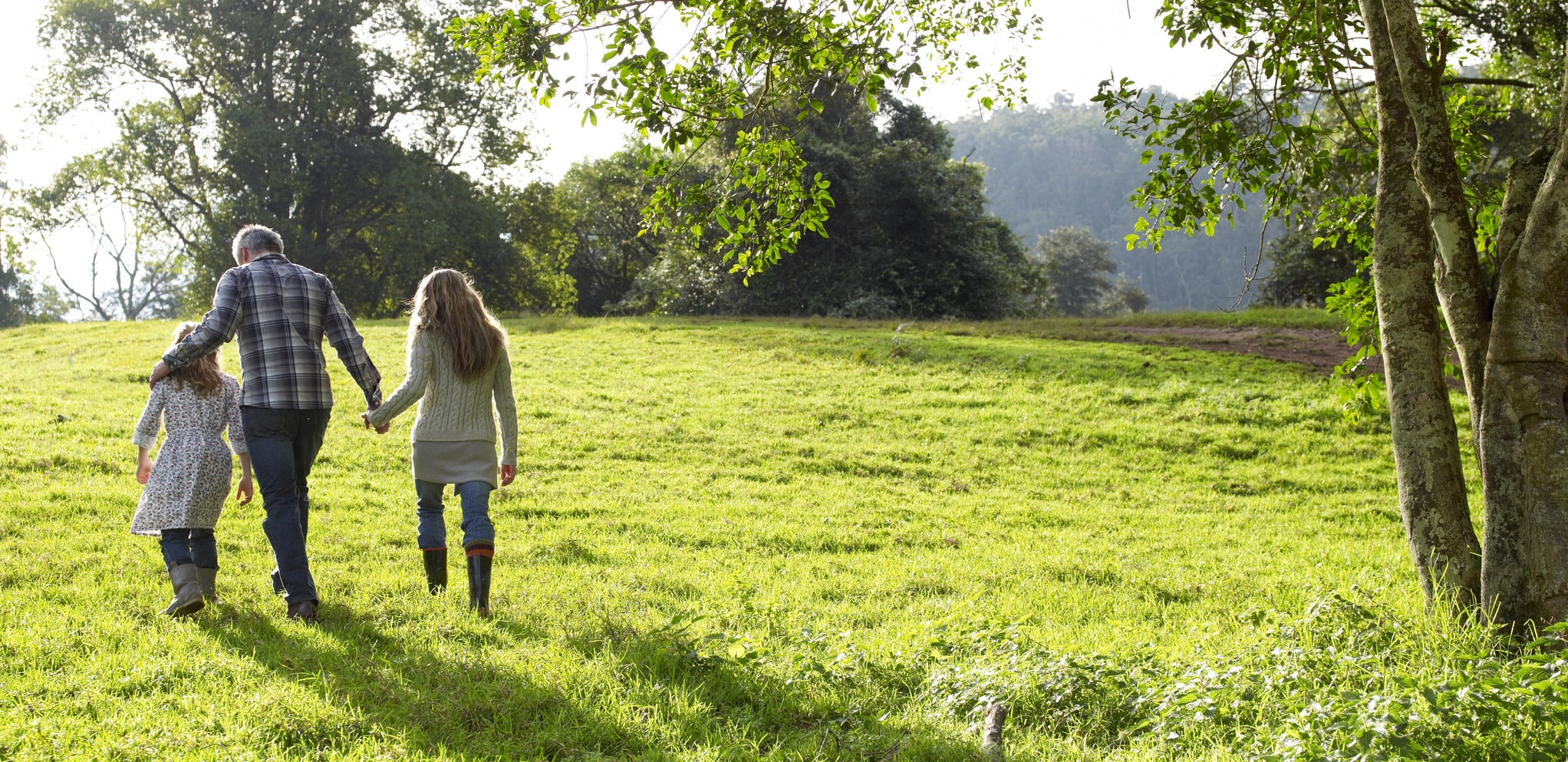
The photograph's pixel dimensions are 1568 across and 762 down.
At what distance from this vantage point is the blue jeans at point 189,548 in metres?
5.77

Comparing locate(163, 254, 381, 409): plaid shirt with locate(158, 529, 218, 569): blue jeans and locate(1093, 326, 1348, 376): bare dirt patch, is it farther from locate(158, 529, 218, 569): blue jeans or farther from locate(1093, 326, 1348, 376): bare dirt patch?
locate(1093, 326, 1348, 376): bare dirt patch

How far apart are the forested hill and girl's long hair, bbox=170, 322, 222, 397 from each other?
421ft

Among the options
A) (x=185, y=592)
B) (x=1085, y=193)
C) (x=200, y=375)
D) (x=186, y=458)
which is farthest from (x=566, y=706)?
(x=1085, y=193)

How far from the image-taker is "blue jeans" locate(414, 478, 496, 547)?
19.3ft

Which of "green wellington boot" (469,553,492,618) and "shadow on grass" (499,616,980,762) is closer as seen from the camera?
"shadow on grass" (499,616,980,762)

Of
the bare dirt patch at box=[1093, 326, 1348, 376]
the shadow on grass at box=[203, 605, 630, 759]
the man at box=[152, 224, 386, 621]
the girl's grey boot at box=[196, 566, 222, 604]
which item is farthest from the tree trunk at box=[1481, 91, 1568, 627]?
the bare dirt patch at box=[1093, 326, 1348, 376]

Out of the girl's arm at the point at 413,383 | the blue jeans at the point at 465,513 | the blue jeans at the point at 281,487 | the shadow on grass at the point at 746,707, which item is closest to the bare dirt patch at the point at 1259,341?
the shadow on grass at the point at 746,707

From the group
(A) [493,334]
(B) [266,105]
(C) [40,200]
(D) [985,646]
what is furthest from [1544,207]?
(C) [40,200]

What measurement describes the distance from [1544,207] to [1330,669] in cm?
246

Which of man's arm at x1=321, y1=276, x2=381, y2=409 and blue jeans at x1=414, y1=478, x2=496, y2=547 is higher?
man's arm at x1=321, y1=276, x2=381, y2=409

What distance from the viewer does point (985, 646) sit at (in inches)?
201

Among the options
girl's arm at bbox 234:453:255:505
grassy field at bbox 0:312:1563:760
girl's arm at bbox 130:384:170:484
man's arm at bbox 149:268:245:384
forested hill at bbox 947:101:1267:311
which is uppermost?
forested hill at bbox 947:101:1267:311

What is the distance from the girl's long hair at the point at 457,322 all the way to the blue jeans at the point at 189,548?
1.75 meters

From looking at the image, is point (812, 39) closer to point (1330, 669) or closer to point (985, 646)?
point (985, 646)
